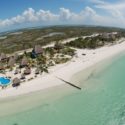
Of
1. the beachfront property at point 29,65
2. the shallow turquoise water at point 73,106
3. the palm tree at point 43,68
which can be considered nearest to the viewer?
the shallow turquoise water at point 73,106

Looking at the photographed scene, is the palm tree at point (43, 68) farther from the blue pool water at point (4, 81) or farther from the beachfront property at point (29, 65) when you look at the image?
the blue pool water at point (4, 81)

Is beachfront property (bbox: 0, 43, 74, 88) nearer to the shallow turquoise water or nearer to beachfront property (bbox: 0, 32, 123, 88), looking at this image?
beachfront property (bbox: 0, 32, 123, 88)

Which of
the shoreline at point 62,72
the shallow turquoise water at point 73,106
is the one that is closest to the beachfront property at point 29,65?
the shoreline at point 62,72

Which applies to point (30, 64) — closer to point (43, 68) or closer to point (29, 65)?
point (29, 65)

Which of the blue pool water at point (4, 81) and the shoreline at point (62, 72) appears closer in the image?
the shoreline at point (62, 72)

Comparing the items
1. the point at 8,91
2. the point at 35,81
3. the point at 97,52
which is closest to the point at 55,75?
the point at 35,81

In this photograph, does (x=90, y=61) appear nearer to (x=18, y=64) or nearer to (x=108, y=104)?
(x=18, y=64)
